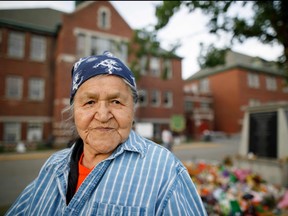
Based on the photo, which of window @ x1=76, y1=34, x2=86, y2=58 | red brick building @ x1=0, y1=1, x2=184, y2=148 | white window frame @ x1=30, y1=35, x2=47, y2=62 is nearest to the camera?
red brick building @ x1=0, y1=1, x2=184, y2=148

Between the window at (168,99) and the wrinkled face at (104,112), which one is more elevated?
the window at (168,99)

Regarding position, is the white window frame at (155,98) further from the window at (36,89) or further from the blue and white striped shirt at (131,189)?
the blue and white striped shirt at (131,189)

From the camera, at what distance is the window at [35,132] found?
54.1 ft

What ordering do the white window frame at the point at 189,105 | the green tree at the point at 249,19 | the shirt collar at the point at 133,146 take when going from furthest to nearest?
the white window frame at the point at 189,105, the green tree at the point at 249,19, the shirt collar at the point at 133,146

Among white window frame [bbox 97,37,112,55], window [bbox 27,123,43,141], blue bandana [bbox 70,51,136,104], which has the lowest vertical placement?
window [bbox 27,123,43,141]

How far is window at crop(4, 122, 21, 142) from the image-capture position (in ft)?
50.8

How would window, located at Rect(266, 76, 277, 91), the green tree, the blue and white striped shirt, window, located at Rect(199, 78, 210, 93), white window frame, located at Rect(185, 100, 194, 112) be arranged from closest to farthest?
the blue and white striped shirt, the green tree, white window frame, located at Rect(185, 100, 194, 112), window, located at Rect(199, 78, 210, 93), window, located at Rect(266, 76, 277, 91)

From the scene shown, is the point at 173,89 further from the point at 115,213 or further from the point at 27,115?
the point at 115,213

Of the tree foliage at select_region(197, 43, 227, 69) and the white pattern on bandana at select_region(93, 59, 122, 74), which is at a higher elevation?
the tree foliage at select_region(197, 43, 227, 69)

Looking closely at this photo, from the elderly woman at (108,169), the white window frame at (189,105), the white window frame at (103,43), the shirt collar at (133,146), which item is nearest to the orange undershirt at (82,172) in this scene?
the elderly woman at (108,169)

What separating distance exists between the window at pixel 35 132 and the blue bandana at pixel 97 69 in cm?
1742

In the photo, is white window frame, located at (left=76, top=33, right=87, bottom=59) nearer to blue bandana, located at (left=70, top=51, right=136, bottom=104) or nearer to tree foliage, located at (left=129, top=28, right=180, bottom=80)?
tree foliage, located at (left=129, top=28, right=180, bottom=80)

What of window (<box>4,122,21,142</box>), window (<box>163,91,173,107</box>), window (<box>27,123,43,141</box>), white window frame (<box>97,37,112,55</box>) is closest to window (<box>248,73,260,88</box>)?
window (<box>163,91,173,107</box>)

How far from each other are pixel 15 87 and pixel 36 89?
1.64m
